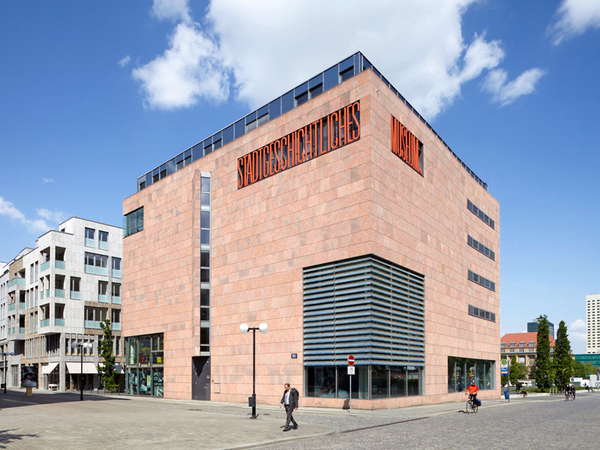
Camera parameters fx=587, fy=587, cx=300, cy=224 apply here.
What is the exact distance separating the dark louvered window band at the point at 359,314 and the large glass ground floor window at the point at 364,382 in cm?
51

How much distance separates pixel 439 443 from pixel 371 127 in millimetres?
21764

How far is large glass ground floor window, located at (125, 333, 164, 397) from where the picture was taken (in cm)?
5219

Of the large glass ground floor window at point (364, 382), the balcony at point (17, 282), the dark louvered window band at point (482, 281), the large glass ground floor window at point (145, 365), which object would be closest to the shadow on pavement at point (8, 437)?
the large glass ground floor window at point (364, 382)

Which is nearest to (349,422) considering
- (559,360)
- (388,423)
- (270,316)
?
(388,423)

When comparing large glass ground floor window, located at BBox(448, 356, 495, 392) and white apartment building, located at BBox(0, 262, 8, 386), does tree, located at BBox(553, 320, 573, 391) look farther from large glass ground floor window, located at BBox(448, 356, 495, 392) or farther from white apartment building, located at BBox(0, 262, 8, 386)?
white apartment building, located at BBox(0, 262, 8, 386)

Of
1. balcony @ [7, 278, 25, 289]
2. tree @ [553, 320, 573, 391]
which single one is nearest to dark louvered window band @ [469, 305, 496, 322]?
tree @ [553, 320, 573, 391]

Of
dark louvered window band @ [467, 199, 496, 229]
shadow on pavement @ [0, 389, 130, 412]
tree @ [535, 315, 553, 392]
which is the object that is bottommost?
tree @ [535, 315, 553, 392]

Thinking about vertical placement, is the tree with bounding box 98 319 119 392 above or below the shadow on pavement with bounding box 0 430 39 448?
below

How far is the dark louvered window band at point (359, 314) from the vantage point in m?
34.5

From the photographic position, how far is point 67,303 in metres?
76.4

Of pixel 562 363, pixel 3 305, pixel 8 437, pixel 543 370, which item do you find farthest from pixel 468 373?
pixel 3 305

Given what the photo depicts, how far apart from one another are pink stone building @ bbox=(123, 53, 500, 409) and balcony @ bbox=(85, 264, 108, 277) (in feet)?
81.2

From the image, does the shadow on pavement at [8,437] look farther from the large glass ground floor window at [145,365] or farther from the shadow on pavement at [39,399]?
the large glass ground floor window at [145,365]

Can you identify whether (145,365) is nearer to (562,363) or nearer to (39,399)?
(39,399)
